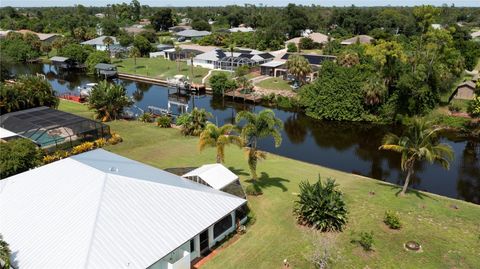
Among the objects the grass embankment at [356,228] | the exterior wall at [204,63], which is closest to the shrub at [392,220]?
the grass embankment at [356,228]

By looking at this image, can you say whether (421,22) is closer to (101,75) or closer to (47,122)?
(47,122)

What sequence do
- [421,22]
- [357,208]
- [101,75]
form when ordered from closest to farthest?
[357,208] → [421,22] → [101,75]

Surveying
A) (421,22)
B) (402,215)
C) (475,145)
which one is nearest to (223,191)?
(402,215)

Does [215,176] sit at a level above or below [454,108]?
above

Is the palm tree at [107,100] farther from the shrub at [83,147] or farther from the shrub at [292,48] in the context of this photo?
the shrub at [292,48]

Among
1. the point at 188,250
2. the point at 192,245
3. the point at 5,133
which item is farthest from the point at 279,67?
the point at 188,250

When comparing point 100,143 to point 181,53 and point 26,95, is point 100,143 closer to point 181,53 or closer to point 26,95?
point 26,95
